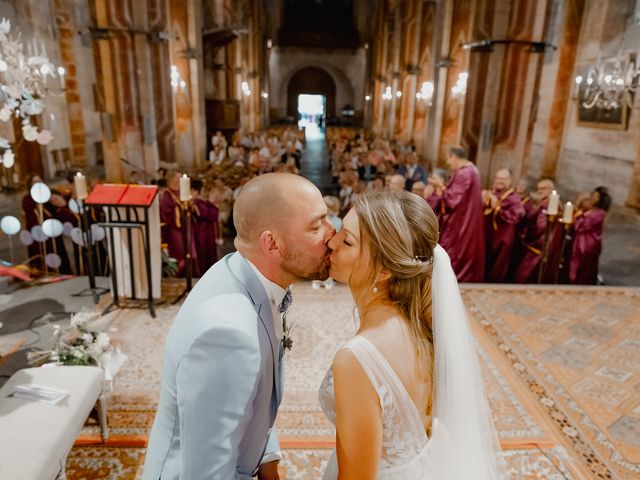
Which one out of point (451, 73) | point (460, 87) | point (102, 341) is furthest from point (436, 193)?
point (451, 73)

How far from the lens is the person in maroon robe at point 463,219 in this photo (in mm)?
6406

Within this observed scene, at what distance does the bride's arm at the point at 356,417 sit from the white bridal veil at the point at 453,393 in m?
0.43

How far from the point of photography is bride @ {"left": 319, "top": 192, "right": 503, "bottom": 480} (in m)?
1.60

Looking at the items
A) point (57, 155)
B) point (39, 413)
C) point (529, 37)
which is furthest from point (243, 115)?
point (39, 413)

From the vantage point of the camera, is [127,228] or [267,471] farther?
[127,228]

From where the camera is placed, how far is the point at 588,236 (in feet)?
22.0

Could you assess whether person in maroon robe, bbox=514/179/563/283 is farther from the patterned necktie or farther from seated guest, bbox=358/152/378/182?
seated guest, bbox=358/152/378/182

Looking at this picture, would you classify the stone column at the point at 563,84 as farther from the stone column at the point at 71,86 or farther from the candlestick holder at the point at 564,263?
the stone column at the point at 71,86

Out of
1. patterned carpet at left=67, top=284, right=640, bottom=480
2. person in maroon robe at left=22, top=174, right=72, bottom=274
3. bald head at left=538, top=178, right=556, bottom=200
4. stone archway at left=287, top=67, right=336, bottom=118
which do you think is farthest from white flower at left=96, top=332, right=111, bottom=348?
stone archway at left=287, top=67, right=336, bottom=118

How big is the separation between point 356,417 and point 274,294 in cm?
50

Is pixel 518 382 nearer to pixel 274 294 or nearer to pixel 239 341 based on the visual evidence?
pixel 274 294

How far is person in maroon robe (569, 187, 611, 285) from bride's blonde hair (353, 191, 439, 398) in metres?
5.93

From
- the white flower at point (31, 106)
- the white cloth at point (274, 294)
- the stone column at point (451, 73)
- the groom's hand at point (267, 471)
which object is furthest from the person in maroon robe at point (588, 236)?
the white flower at point (31, 106)

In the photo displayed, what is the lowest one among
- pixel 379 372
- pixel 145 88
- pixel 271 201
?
pixel 379 372
